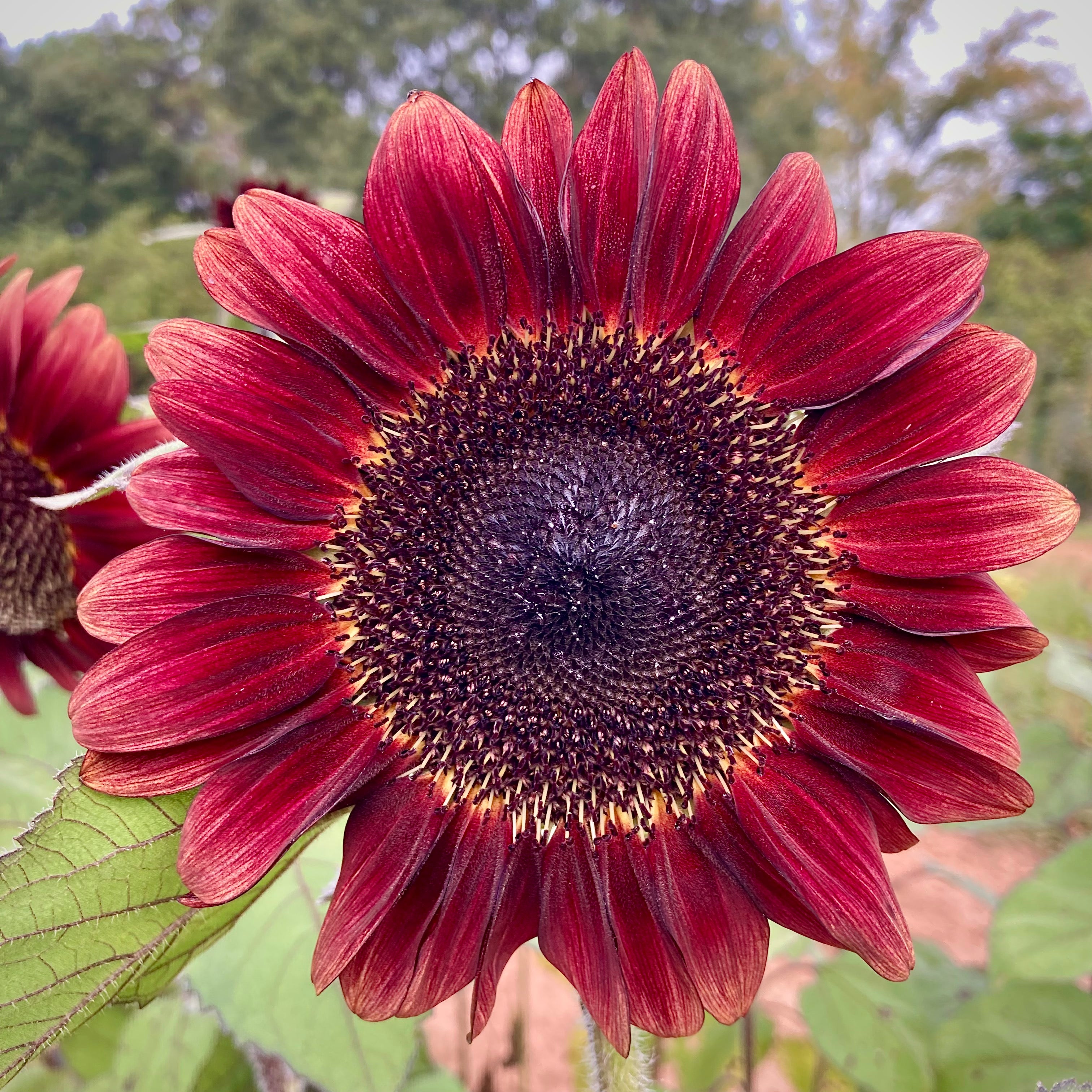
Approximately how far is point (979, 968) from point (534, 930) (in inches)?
59.0

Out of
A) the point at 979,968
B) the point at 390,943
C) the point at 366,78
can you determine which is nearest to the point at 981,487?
the point at 390,943

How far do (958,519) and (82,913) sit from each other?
73cm

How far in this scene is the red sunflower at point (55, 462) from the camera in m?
1.04

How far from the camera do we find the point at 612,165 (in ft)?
2.35

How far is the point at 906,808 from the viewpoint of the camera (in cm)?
73

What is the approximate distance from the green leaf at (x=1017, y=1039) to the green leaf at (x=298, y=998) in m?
0.90

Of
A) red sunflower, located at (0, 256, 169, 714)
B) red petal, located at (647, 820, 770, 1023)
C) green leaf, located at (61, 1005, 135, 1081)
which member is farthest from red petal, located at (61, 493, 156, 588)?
green leaf, located at (61, 1005, 135, 1081)

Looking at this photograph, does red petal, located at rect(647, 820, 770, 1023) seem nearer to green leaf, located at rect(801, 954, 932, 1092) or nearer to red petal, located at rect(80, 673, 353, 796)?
red petal, located at rect(80, 673, 353, 796)

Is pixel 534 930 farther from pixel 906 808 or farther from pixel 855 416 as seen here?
pixel 855 416

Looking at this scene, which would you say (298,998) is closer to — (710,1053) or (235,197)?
(235,197)

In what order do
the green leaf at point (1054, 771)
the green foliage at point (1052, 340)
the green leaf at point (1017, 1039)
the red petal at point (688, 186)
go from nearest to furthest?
1. the red petal at point (688, 186)
2. the green leaf at point (1017, 1039)
3. the green leaf at point (1054, 771)
4. the green foliage at point (1052, 340)

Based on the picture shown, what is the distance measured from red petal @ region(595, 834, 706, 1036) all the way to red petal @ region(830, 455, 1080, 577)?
34 cm

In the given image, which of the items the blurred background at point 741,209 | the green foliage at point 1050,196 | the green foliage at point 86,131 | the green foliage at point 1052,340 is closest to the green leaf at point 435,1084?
the blurred background at point 741,209

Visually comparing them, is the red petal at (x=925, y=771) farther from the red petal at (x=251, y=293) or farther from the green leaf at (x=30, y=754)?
the green leaf at (x=30, y=754)
